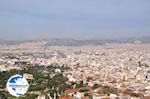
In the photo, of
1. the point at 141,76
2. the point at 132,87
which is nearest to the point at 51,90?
the point at 132,87

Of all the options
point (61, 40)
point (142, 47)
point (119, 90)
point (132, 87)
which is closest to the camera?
point (119, 90)

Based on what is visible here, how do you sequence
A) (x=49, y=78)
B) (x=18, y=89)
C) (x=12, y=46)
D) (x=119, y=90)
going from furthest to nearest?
(x=12, y=46), (x=49, y=78), (x=119, y=90), (x=18, y=89)

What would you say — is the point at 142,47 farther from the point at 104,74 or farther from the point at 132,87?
the point at 132,87

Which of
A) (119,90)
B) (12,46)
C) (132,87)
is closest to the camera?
(119,90)

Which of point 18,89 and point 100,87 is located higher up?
point 18,89

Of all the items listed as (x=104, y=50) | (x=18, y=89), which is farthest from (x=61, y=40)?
(x=18, y=89)

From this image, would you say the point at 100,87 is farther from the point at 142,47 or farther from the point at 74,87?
the point at 142,47

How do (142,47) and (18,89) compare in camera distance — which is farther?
(142,47)

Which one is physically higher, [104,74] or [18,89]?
[18,89]

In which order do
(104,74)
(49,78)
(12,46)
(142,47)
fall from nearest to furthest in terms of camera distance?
(49,78) → (104,74) → (142,47) → (12,46)
